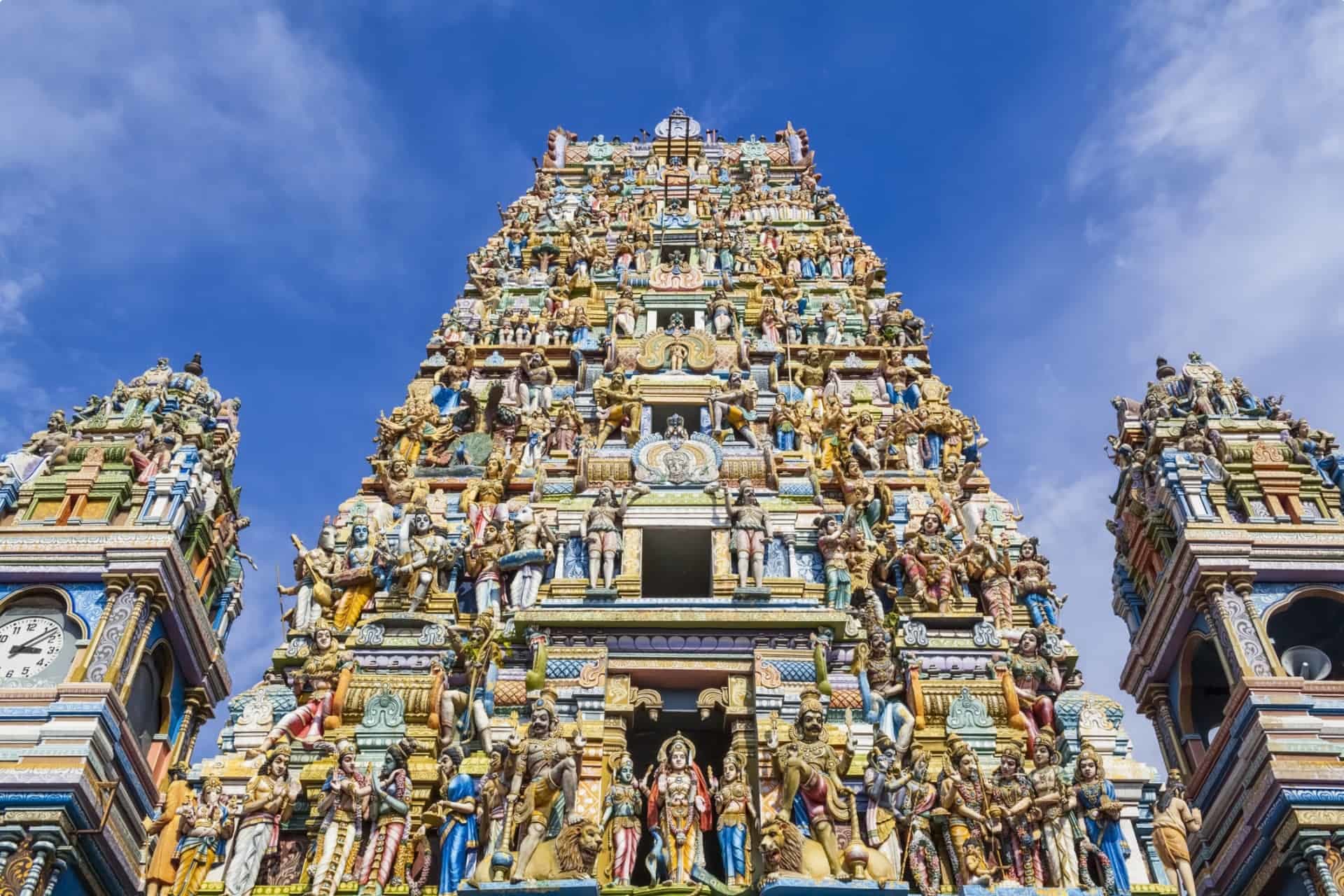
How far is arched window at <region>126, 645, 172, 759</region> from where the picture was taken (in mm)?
22500

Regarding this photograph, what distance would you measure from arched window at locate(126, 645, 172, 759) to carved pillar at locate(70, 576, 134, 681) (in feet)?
4.11

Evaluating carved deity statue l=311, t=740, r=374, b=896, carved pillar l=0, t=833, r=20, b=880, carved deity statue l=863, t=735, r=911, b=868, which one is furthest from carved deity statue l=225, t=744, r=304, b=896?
carved deity statue l=863, t=735, r=911, b=868

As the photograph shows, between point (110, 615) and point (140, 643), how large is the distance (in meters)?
0.66

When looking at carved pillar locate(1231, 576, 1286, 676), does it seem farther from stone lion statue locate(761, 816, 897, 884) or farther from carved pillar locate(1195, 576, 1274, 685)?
stone lion statue locate(761, 816, 897, 884)

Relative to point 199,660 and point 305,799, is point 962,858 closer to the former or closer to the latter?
point 305,799

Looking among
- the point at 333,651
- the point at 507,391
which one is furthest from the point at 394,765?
the point at 507,391

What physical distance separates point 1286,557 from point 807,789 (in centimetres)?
1150

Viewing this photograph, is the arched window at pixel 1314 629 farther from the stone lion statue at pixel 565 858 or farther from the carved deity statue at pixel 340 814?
the carved deity statue at pixel 340 814

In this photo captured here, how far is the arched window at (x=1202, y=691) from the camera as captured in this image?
24500mm

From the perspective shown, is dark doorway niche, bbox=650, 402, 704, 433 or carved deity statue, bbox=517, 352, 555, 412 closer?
dark doorway niche, bbox=650, 402, 704, 433

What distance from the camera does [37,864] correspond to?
18.1 metres

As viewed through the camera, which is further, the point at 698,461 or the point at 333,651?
the point at 698,461

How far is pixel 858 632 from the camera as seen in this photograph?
748 inches

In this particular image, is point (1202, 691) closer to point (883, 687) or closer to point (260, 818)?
point (883, 687)
